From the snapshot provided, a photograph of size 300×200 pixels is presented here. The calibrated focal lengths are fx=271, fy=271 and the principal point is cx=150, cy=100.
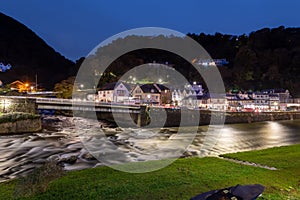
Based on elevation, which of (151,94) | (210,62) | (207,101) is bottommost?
(207,101)

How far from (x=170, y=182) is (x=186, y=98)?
186ft

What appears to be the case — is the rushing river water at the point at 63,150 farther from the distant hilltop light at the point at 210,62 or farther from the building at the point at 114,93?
the distant hilltop light at the point at 210,62

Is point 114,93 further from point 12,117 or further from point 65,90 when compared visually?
point 12,117

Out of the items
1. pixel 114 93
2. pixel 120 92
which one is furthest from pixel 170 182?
pixel 120 92

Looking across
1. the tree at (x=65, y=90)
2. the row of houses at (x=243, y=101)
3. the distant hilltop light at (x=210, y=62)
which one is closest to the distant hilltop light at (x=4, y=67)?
the tree at (x=65, y=90)

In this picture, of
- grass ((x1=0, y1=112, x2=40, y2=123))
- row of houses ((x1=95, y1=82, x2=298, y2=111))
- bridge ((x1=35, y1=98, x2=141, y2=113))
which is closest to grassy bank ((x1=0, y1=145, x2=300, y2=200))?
grass ((x1=0, y1=112, x2=40, y2=123))

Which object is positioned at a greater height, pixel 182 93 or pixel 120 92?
pixel 120 92

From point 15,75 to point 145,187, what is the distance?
101m

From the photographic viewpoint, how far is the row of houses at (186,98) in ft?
194

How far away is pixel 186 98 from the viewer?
6388cm

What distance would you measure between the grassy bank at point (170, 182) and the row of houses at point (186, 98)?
153 feet

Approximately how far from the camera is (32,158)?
17781 millimetres

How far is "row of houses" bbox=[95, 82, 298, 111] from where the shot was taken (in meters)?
59.2

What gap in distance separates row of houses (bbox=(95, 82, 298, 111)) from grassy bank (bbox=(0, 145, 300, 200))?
46.7 metres
